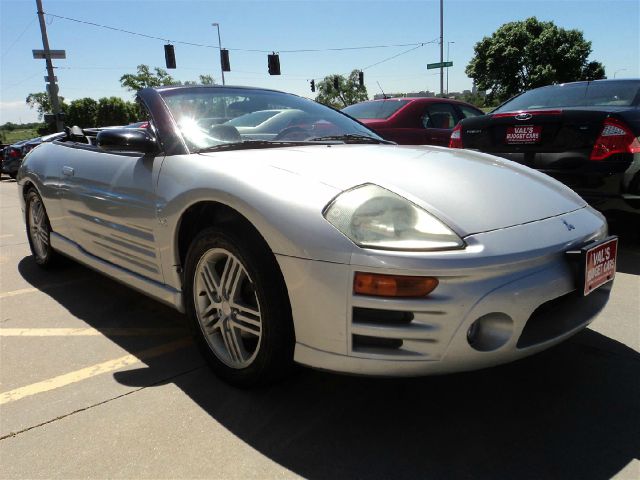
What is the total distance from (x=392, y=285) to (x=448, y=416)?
26.5 inches

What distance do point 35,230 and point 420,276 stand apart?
3708 millimetres

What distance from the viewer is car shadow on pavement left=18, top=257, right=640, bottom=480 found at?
165 centimetres

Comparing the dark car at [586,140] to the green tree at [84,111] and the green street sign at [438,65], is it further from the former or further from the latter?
the green tree at [84,111]

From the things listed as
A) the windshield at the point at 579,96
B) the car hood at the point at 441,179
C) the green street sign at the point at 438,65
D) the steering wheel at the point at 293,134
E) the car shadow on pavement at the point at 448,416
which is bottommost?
the car shadow on pavement at the point at 448,416

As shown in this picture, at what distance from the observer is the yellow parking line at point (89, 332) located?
285 centimetres

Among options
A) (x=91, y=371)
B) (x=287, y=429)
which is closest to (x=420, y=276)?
(x=287, y=429)

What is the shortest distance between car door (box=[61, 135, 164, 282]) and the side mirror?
0.19 ft

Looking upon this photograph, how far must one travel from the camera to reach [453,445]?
174 cm

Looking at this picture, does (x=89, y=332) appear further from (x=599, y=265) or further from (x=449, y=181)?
(x=599, y=265)

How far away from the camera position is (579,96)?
14.4ft

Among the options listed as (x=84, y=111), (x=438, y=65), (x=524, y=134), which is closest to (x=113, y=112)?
(x=84, y=111)

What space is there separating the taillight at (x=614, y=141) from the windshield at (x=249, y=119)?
1.79 m

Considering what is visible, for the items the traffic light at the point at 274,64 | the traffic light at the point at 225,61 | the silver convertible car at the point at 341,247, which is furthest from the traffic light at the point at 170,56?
the silver convertible car at the point at 341,247

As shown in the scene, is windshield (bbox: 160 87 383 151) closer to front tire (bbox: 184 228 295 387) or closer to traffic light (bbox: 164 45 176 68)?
front tire (bbox: 184 228 295 387)
